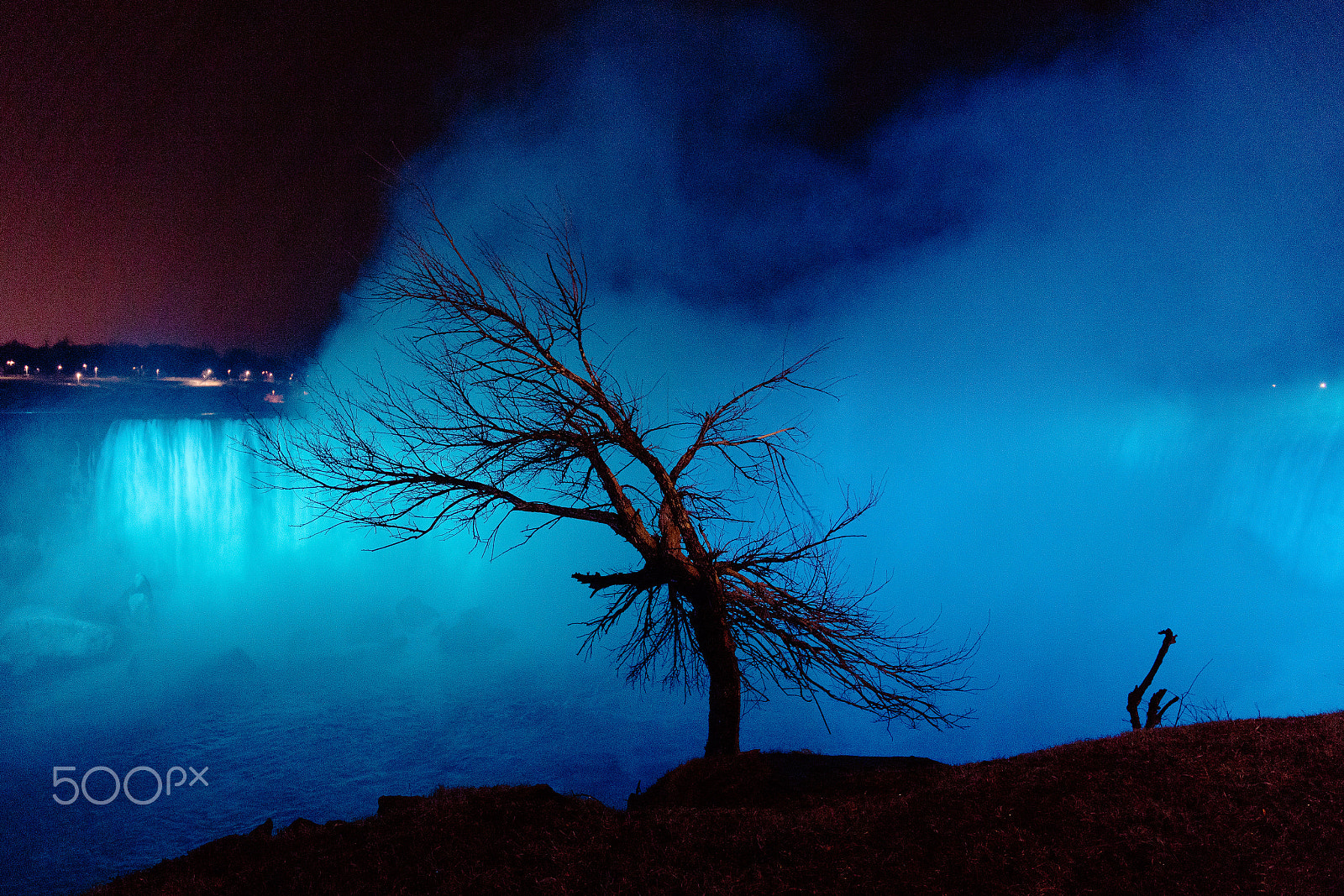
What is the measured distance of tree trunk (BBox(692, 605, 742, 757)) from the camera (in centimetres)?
653

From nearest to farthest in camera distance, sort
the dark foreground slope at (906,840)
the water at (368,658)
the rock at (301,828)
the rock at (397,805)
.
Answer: the dark foreground slope at (906,840)
the rock at (301,828)
the rock at (397,805)
the water at (368,658)

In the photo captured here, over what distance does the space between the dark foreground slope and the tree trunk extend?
1551mm

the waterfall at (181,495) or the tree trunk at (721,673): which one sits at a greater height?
the waterfall at (181,495)

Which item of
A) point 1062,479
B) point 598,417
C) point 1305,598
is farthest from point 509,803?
point 1062,479

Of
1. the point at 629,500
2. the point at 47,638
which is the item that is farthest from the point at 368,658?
the point at 629,500

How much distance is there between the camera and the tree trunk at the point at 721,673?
6.53 metres

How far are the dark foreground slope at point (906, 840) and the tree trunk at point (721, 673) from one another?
5.09 feet

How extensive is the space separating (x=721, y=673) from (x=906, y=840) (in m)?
2.75

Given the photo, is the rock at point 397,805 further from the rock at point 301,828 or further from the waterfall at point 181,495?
the waterfall at point 181,495

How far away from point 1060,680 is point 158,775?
179 ft

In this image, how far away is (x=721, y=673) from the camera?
660cm

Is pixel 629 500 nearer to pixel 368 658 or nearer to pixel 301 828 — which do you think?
pixel 301 828

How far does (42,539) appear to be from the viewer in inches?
1232

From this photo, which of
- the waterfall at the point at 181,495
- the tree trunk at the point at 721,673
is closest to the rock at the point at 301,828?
the tree trunk at the point at 721,673
